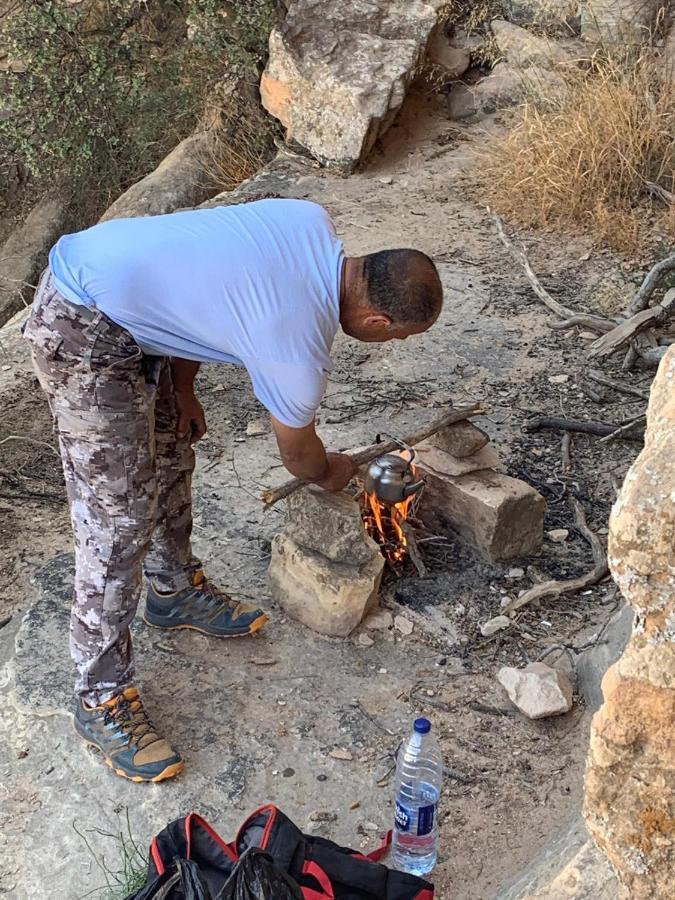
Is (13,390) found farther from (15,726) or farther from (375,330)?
(375,330)

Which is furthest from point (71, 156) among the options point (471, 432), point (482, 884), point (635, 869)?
point (635, 869)

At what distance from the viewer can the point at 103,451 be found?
2.80 metres

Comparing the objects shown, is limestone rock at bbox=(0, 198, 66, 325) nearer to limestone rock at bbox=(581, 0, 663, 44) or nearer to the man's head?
limestone rock at bbox=(581, 0, 663, 44)

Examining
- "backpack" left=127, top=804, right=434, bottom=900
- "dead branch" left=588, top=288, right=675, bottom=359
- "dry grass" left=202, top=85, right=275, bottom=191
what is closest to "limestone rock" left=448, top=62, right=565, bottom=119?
"dry grass" left=202, top=85, right=275, bottom=191

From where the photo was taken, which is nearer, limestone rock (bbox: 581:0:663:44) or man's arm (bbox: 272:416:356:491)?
man's arm (bbox: 272:416:356:491)

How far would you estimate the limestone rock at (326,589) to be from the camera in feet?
11.3

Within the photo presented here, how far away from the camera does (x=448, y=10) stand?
8.39m

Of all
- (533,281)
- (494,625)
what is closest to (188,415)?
(494,625)

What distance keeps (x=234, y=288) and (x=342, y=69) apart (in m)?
5.58

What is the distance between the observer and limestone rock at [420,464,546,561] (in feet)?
12.1

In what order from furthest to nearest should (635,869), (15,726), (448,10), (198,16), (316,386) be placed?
1. (448,10)
2. (198,16)
3. (15,726)
4. (316,386)
5. (635,869)

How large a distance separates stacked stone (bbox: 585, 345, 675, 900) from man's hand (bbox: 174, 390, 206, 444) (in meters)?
1.79

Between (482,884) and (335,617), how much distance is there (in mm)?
1068

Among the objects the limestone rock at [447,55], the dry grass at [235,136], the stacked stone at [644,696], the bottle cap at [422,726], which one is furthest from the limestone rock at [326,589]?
the limestone rock at [447,55]
